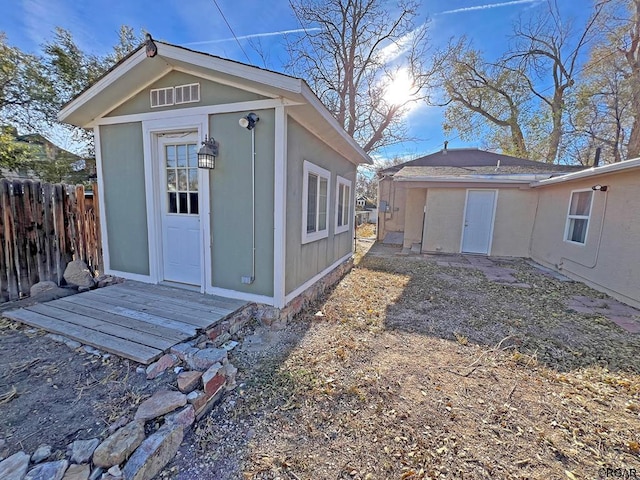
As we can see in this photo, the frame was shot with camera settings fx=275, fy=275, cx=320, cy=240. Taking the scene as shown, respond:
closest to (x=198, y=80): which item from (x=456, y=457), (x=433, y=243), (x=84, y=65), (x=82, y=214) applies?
(x=82, y=214)

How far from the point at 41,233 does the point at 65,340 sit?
2406 mm

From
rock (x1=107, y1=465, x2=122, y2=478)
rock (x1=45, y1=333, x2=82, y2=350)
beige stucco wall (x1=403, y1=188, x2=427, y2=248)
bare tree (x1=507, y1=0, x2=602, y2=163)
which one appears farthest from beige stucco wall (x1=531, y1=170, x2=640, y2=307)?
bare tree (x1=507, y1=0, x2=602, y2=163)

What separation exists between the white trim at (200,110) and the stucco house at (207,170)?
1 cm

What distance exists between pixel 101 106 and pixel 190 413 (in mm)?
4280

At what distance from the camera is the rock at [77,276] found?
4.21 m

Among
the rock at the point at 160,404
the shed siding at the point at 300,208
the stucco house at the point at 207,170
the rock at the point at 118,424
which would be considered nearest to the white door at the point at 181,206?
the stucco house at the point at 207,170

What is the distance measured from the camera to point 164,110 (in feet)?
11.8

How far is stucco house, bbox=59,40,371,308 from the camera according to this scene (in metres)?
3.19

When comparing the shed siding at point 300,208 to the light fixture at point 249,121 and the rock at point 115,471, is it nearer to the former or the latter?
the light fixture at point 249,121

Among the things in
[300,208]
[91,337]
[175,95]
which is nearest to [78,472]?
[91,337]

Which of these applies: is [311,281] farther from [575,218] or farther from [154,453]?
[575,218]

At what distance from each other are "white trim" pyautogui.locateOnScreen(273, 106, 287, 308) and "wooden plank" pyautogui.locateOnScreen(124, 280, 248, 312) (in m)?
0.52

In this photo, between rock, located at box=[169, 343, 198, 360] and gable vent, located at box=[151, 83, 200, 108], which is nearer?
rock, located at box=[169, 343, 198, 360]

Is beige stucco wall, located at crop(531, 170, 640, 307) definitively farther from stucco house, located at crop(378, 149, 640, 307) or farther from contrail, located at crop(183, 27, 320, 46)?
contrail, located at crop(183, 27, 320, 46)
